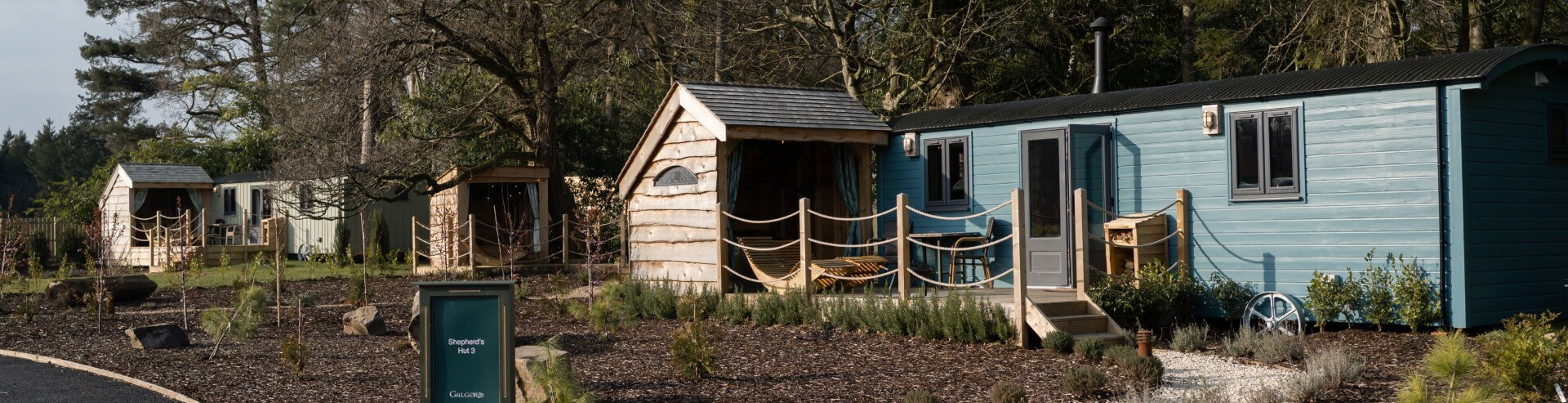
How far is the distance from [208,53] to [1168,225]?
3444 cm

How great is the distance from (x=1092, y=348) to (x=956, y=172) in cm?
499

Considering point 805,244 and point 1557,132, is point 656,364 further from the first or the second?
point 1557,132

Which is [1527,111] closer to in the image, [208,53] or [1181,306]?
[1181,306]

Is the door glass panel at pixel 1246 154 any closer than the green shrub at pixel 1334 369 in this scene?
No

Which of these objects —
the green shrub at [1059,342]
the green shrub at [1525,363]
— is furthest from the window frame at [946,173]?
the green shrub at [1525,363]

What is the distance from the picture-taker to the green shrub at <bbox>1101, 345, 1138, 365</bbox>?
8.96m

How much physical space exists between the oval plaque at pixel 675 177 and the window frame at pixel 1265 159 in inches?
234

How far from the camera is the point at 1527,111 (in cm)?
1154

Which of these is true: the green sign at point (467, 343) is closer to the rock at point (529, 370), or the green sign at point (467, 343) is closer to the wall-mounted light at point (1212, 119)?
the rock at point (529, 370)

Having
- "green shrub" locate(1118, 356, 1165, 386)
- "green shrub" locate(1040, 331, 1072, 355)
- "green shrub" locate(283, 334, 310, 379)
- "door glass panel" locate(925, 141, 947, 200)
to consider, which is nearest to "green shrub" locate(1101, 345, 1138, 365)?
"green shrub" locate(1118, 356, 1165, 386)

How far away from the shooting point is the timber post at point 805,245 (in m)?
12.6

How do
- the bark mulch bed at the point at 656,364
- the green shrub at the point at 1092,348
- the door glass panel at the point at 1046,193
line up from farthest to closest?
the door glass panel at the point at 1046,193
the green shrub at the point at 1092,348
the bark mulch bed at the point at 656,364

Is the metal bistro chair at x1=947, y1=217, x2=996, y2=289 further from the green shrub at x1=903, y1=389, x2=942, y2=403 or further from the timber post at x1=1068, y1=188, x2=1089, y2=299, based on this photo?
the green shrub at x1=903, y1=389, x2=942, y2=403

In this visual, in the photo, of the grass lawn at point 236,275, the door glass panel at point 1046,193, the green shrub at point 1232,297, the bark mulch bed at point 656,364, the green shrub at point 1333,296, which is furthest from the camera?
the grass lawn at point 236,275
